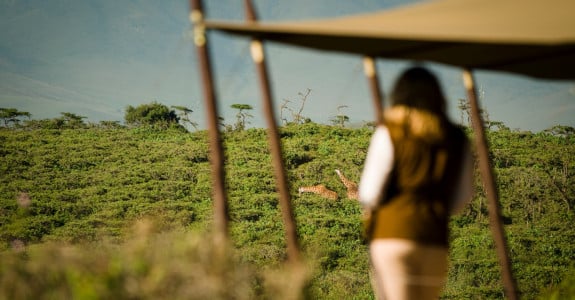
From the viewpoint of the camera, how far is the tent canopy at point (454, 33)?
2.49 m

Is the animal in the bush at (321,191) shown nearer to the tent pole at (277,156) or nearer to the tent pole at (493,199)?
the tent pole at (493,199)

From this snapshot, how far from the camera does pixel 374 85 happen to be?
142 inches

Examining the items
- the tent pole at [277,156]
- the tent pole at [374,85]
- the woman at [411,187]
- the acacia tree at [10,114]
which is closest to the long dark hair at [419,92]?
the woman at [411,187]

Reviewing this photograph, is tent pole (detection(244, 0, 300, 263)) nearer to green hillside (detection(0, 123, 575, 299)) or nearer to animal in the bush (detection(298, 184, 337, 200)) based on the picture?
green hillside (detection(0, 123, 575, 299))

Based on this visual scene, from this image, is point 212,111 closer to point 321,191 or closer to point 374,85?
point 374,85

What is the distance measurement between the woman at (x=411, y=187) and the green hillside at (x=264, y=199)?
216 cm

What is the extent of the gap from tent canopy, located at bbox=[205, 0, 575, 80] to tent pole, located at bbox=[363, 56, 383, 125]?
11 centimetres

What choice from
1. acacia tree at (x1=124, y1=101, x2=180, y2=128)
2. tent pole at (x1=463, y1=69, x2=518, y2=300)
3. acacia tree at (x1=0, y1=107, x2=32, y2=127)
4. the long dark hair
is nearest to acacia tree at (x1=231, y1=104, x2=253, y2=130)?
acacia tree at (x1=124, y1=101, x2=180, y2=128)

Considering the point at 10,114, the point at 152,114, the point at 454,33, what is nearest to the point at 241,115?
the point at 152,114

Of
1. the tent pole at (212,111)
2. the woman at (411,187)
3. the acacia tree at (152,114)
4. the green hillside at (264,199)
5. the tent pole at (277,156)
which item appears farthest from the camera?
the acacia tree at (152,114)

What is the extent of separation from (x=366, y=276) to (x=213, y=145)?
30.1 ft

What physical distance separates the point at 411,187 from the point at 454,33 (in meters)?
0.69

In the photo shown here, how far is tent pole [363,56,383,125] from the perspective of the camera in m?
3.41

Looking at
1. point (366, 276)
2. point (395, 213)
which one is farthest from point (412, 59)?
point (366, 276)
